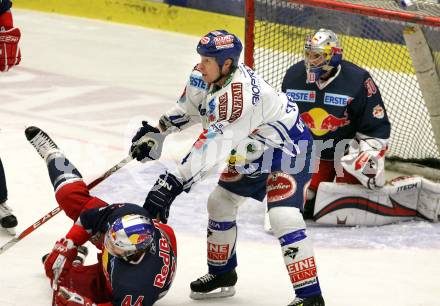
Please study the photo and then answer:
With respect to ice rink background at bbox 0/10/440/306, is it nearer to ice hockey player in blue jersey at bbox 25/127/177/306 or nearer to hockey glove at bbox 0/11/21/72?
ice hockey player in blue jersey at bbox 25/127/177/306

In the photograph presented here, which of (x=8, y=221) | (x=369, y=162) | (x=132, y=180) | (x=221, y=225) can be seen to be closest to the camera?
(x=221, y=225)

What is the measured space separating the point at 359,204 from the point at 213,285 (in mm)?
1294

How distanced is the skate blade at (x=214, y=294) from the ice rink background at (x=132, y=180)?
0.11 feet

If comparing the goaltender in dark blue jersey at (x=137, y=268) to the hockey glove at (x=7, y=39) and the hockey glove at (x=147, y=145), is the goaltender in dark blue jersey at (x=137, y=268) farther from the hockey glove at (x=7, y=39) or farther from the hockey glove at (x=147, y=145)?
the hockey glove at (x=7, y=39)

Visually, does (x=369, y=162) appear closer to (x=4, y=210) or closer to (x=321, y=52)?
(x=321, y=52)

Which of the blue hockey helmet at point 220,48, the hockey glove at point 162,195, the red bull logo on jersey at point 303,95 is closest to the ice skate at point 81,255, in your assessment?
the hockey glove at point 162,195

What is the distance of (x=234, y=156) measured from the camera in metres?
4.27

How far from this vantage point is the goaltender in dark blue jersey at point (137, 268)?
12.6ft

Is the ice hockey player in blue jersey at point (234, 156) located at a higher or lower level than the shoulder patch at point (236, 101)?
lower

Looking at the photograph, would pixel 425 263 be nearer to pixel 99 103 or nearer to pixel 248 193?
pixel 248 193

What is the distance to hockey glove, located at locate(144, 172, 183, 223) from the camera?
3.90m

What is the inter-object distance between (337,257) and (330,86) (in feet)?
3.26

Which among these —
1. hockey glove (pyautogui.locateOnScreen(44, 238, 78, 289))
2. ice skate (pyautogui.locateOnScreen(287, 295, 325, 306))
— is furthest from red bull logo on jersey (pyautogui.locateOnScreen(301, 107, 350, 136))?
hockey glove (pyautogui.locateOnScreen(44, 238, 78, 289))

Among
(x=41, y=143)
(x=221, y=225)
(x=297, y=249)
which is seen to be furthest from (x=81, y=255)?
(x=297, y=249)
